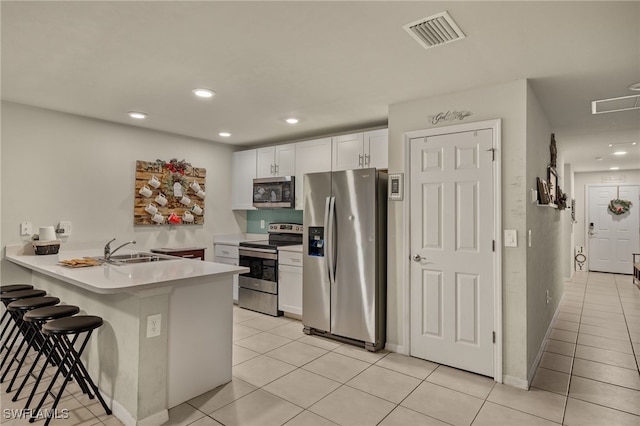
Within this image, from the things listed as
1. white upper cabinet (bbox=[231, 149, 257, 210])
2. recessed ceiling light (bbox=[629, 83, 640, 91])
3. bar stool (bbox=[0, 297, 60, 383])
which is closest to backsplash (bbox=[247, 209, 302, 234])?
white upper cabinet (bbox=[231, 149, 257, 210])

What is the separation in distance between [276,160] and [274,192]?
0.46 metres

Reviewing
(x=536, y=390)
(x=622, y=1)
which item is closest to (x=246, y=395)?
(x=536, y=390)

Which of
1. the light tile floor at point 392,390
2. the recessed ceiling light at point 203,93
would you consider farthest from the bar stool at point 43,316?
the recessed ceiling light at point 203,93

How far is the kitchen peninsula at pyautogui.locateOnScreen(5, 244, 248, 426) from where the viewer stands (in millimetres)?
2180

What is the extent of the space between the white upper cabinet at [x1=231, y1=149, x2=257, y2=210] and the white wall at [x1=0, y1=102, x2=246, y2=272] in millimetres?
596

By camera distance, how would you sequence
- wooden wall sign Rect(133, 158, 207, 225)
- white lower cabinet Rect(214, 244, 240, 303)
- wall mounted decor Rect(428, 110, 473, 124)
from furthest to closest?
white lower cabinet Rect(214, 244, 240, 303) < wooden wall sign Rect(133, 158, 207, 225) < wall mounted decor Rect(428, 110, 473, 124)

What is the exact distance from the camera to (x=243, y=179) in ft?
17.9

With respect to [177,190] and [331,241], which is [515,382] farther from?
[177,190]

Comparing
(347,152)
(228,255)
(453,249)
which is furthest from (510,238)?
(228,255)

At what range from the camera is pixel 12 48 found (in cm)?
232

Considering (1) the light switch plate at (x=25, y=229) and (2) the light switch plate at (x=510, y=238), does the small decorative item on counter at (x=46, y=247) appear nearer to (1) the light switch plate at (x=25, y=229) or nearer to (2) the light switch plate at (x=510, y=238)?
(1) the light switch plate at (x=25, y=229)

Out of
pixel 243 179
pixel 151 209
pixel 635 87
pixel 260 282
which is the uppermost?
pixel 635 87

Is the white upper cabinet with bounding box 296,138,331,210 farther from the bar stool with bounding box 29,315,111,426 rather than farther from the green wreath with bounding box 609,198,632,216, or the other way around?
the green wreath with bounding box 609,198,632,216

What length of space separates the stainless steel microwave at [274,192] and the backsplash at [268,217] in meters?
0.38
